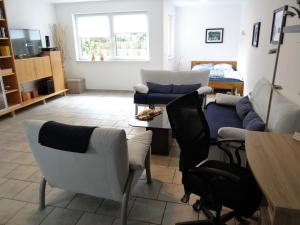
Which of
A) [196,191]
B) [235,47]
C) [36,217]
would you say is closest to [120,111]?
[36,217]

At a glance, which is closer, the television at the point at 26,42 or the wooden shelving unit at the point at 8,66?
the wooden shelving unit at the point at 8,66

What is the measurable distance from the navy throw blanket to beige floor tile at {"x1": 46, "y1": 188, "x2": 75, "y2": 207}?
0.75 meters

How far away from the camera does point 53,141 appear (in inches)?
62.0

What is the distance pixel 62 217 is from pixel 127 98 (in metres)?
4.08

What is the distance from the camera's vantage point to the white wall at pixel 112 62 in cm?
581

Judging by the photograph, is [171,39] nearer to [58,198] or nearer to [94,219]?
[58,198]

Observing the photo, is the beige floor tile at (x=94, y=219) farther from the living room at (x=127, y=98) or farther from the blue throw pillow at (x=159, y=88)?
the blue throw pillow at (x=159, y=88)

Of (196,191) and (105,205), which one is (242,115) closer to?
(196,191)

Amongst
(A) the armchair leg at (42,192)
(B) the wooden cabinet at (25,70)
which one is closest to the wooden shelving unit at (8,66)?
(B) the wooden cabinet at (25,70)

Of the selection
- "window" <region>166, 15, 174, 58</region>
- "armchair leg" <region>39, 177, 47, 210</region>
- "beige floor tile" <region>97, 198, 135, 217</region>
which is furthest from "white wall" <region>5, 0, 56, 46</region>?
"beige floor tile" <region>97, 198, 135, 217</region>

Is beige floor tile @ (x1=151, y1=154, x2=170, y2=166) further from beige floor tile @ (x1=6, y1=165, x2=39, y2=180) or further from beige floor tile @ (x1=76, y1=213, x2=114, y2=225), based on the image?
beige floor tile @ (x1=6, y1=165, x2=39, y2=180)

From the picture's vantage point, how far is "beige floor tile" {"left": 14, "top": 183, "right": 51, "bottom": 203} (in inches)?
84.8

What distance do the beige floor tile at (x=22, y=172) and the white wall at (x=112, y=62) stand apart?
411 cm

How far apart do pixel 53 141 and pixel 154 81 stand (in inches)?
131
